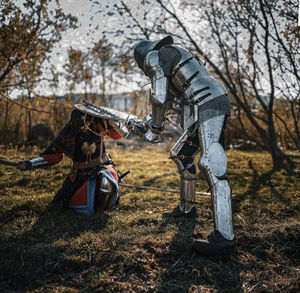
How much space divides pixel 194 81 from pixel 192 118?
352mm

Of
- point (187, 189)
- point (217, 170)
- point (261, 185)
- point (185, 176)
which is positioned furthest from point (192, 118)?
point (261, 185)

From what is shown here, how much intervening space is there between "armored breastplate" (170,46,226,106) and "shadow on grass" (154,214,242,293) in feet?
4.32

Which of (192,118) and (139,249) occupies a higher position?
(192,118)

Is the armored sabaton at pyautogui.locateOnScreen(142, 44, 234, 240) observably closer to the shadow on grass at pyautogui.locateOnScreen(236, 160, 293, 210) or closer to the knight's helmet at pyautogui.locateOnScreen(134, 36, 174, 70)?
the knight's helmet at pyautogui.locateOnScreen(134, 36, 174, 70)

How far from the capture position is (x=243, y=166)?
674 cm

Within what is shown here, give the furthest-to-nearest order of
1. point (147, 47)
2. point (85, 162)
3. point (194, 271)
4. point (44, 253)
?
point (85, 162) < point (147, 47) < point (44, 253) < point (194, 271)

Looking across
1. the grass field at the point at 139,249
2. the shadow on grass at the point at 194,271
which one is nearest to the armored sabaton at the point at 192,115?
the shadow on grass at the point at 194,271

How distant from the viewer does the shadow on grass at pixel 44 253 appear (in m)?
1.80

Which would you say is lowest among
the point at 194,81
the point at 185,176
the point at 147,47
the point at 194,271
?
the point at 194,271

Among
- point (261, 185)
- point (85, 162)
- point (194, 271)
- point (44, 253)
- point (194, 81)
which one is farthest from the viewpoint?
point (261, 185)

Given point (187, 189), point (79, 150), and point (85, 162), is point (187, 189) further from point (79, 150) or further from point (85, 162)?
point (79, 150)

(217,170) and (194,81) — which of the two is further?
(194,81)

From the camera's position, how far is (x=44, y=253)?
6.84 ft

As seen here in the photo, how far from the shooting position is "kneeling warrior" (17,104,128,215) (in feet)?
10.1
